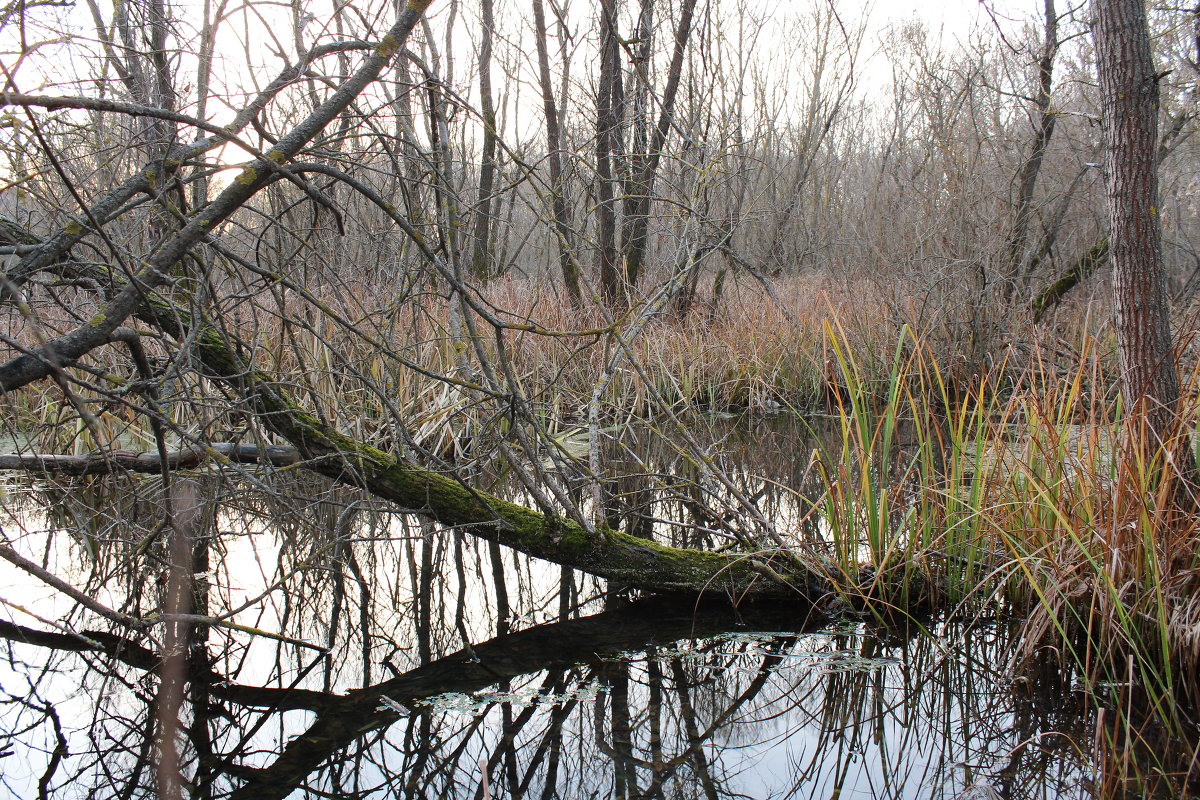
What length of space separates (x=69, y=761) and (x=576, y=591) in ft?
5.82

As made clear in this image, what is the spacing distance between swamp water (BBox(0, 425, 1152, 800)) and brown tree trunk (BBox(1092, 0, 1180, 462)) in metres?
0.85

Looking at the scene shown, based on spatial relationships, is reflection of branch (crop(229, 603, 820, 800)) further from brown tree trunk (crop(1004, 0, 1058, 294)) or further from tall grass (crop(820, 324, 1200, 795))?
brown tree trunk (crop(1004, 0, 1058, 294))

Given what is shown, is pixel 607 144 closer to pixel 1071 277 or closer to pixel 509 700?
pixel 1071 277

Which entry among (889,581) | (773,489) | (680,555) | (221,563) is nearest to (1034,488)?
(889,581)

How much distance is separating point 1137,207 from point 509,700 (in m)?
2.30

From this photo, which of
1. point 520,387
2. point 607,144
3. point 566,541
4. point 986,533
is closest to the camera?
point 986,533

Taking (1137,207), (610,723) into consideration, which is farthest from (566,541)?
(1137,207)

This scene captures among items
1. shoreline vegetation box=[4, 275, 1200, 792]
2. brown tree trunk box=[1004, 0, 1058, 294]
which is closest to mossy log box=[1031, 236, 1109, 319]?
brown tree trunk box=[1004, 0, 1058, 294]

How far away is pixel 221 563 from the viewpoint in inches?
143

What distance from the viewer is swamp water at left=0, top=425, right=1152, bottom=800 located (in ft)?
6.68

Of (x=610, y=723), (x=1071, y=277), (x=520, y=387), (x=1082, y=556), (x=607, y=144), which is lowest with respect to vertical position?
(x=610, y=723)

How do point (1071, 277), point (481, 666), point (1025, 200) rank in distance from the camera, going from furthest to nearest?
point (1071, 277), point (1025, 200), point (481, 666)

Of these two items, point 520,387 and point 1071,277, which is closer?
Result: point 520,387

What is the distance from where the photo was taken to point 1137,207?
239cm
